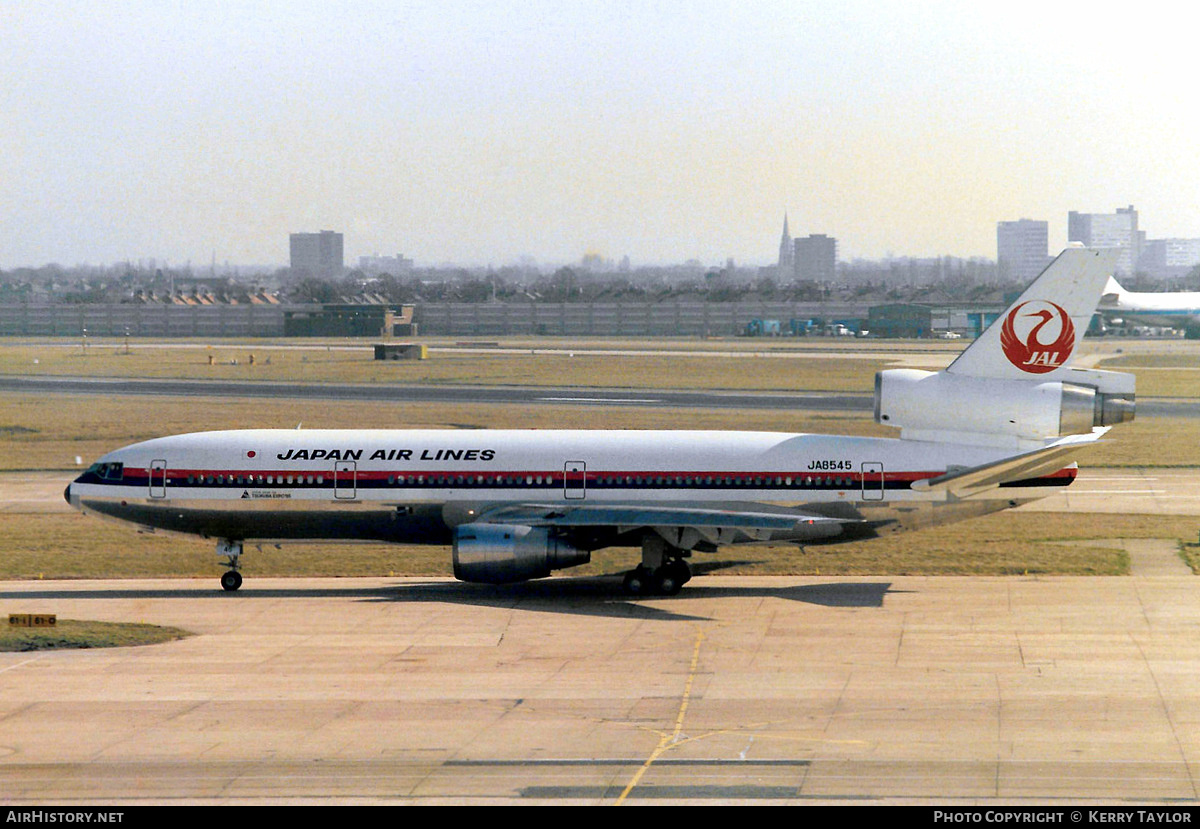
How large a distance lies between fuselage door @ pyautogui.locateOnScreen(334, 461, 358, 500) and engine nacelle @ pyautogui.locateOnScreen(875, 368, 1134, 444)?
53.0 feet

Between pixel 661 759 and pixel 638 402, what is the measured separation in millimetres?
70069

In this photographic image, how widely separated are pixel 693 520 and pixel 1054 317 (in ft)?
40.2

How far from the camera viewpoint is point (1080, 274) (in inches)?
1609

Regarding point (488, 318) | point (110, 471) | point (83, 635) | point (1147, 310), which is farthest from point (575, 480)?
point (488, 318)

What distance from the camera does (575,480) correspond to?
137ft

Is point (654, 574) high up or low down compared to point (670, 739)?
up

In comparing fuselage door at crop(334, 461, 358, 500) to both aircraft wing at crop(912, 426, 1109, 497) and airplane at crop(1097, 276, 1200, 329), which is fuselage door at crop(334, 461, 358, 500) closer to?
aircraft wing at crop(912, 426, 1109, 497)

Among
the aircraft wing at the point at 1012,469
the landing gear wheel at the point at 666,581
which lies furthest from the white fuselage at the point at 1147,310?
the landing gear wheel at the point at 666,581

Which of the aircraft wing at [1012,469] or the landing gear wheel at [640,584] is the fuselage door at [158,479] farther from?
the aircraft wing at [1012,469]

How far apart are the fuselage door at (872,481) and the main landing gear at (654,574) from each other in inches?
226

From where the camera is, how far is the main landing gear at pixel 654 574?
41.0 m

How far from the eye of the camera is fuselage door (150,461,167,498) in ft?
141

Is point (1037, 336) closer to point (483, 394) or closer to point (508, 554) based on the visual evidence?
point (508, 554)

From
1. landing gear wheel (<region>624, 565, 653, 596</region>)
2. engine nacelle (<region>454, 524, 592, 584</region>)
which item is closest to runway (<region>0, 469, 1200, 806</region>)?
landing gear wheel (<region>624, 565, 653, 596</region>)
